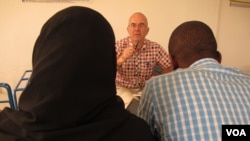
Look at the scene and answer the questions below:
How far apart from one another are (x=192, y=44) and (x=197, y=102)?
0.86 ft

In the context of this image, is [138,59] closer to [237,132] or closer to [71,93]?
[237,132]

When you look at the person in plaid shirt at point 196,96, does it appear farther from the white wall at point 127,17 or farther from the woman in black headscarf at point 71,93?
the white wall at point 127,17

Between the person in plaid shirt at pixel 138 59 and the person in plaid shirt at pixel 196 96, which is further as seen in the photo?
the person in plaid shirt at pixel 138 59

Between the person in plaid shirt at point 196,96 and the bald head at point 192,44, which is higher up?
the bald head at point 192,44

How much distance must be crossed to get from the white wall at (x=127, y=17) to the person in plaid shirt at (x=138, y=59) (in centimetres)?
58

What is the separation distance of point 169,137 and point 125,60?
125 cm

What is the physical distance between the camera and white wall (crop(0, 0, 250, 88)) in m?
2.54

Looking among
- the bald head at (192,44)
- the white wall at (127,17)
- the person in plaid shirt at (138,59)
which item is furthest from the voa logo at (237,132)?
the white wall at (127,17)

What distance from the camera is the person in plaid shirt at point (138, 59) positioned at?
2.15m

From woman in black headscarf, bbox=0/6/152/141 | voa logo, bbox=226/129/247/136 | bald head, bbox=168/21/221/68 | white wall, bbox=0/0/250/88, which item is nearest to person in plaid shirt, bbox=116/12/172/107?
white wall, bbox=0/0/250/88

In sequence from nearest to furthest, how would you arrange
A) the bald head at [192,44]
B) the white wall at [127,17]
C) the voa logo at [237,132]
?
the voa logo at [237,132], the bald head at [192,44], the white wall at [127,17]

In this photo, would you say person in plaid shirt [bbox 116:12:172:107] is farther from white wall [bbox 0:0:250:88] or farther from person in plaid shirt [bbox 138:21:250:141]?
person in plaid shirt [bbox 138:21:250:141]

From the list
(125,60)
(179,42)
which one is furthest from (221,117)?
(125,60)

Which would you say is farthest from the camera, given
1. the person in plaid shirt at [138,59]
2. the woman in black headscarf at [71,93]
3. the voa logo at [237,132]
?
the person in plaid shirt at [138,59]
